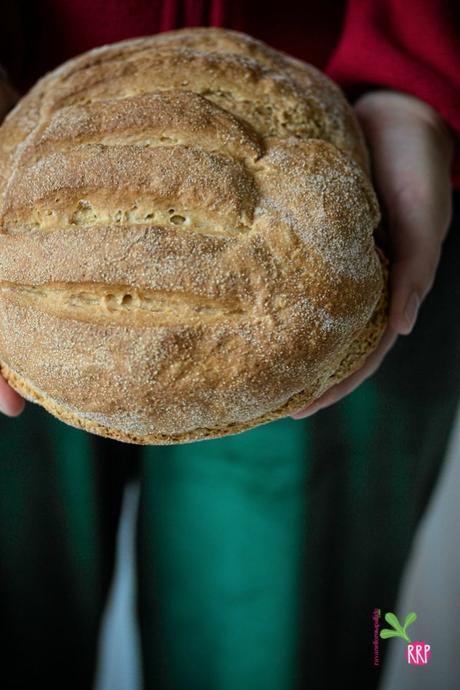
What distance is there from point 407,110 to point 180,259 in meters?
0.60

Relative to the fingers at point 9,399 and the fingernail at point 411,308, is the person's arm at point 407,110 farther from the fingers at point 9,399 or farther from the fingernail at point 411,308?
the fingers at point 9,399

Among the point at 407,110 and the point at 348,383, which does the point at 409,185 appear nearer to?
the point at 407,110

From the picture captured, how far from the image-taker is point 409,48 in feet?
3.77

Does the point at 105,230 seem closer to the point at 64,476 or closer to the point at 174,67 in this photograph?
the point at 174,67

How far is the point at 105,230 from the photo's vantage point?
2.65ft

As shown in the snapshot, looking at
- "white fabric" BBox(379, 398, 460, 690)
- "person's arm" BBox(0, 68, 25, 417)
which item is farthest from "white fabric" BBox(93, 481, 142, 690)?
"person's arm" BBox(0, 68, 25, 417)

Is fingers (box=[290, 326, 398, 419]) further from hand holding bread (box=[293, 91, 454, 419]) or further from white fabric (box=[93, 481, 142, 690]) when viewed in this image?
white fabric (box=[93, 481, 142, 690])

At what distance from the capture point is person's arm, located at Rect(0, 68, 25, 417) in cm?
95

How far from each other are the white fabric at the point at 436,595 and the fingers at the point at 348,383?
741 mm

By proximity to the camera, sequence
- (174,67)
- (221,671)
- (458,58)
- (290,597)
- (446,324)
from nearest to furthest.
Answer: (174,67), (458,58), (446,324), (290,597), (221,671)

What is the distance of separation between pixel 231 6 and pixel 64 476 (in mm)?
936

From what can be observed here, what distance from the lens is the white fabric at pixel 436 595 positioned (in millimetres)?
1759

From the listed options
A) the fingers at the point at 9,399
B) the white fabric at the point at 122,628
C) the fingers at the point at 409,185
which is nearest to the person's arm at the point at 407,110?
the fingers at the point at 409,185

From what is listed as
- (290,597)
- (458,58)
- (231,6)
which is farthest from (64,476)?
(458,58)
